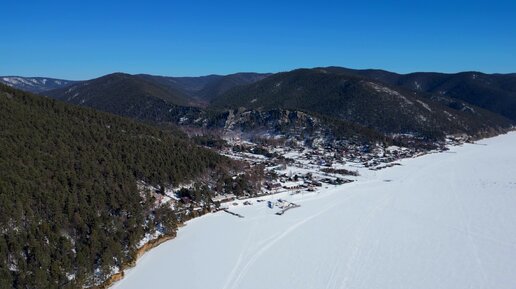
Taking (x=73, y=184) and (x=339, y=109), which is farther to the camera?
(x=339, y=109)

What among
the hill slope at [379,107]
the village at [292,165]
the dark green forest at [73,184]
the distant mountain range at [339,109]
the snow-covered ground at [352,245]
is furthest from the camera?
the hill slope at [379,107]

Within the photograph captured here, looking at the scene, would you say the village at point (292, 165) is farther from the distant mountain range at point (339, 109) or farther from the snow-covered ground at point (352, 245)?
the distant mountain range at point (339, 109)

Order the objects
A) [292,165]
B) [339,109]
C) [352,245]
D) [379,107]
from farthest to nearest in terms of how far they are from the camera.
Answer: [339,109]
[379,107]
[292,165]
[352,245]

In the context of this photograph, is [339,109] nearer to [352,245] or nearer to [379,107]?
[379,107]

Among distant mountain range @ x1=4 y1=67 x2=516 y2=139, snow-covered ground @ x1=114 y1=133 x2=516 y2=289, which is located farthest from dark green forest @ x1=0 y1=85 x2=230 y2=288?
distant mountain range @ x1=4 y1=67 x2=516 y2=139

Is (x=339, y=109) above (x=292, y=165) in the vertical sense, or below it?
above

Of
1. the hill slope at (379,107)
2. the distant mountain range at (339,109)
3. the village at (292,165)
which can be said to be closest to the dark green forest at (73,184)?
the village at (292,165)

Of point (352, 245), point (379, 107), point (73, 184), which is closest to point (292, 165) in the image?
point (352, 245)
